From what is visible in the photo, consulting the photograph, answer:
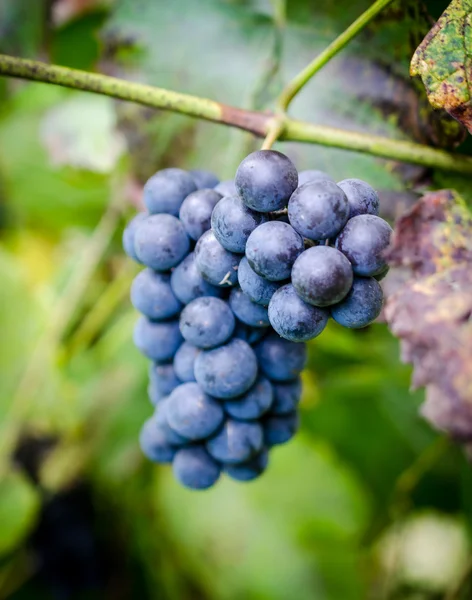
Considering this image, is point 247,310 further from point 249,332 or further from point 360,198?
point 360,198

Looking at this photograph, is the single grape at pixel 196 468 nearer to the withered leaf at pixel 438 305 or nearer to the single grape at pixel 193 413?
the single grape at pixel 193 413

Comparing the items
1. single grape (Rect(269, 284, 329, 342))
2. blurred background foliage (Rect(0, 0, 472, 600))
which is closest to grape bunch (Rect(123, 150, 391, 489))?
single grape (Rect(269, 284, 329, 342))

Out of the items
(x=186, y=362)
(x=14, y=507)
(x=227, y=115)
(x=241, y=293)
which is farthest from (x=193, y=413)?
(x=14, y=507)

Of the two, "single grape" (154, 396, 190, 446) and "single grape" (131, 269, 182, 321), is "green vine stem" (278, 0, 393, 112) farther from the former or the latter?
"single grape" (154, 396, 190, 446)

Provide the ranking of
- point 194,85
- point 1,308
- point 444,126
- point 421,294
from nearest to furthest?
point 421,294 < point 444,126 < point 194,85 < point 1,308

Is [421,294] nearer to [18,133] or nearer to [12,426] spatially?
[12,426]

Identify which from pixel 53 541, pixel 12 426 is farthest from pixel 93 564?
pixel 12 426
